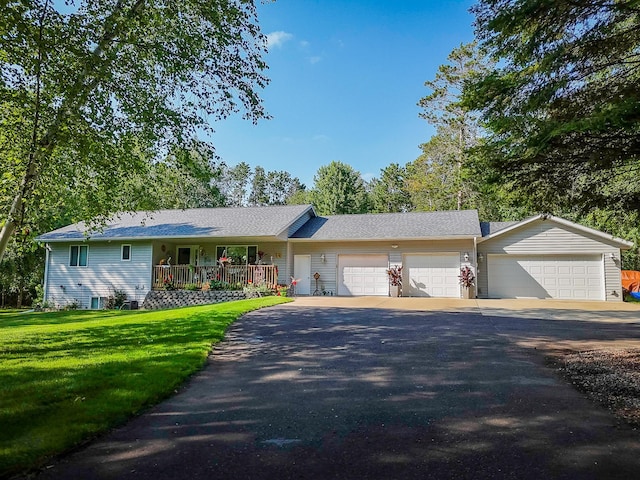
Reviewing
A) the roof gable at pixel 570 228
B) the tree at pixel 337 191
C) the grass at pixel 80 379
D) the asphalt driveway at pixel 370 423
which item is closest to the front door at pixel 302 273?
the roof gable at pixel 570 228

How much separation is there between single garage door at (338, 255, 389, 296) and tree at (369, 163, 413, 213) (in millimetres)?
19205

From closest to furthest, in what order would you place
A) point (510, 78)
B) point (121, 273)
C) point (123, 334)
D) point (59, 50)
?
point (510, 78) < point (59, 50) < point (123, 334) < point (121, 273)

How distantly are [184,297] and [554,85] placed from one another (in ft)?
51.2

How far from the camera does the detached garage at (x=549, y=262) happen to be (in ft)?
52.5

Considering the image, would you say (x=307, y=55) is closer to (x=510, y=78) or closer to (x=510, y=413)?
(x=510, y=78)

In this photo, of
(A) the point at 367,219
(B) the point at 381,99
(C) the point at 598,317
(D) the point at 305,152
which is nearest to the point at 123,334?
(C) the point at 598,317

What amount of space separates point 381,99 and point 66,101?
1535cm

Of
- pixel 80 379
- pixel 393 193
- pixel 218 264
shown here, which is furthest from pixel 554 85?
pixel 393 193

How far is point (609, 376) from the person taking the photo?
487cm

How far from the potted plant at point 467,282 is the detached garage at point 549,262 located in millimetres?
1044

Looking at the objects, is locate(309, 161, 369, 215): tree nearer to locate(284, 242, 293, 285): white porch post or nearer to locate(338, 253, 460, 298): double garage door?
locate(284, 242, 293, 285): white porch post

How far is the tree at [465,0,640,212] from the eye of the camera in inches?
194

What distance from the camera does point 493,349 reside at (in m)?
6.48

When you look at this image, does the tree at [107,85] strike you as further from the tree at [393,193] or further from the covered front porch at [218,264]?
the tree at [393,193]
